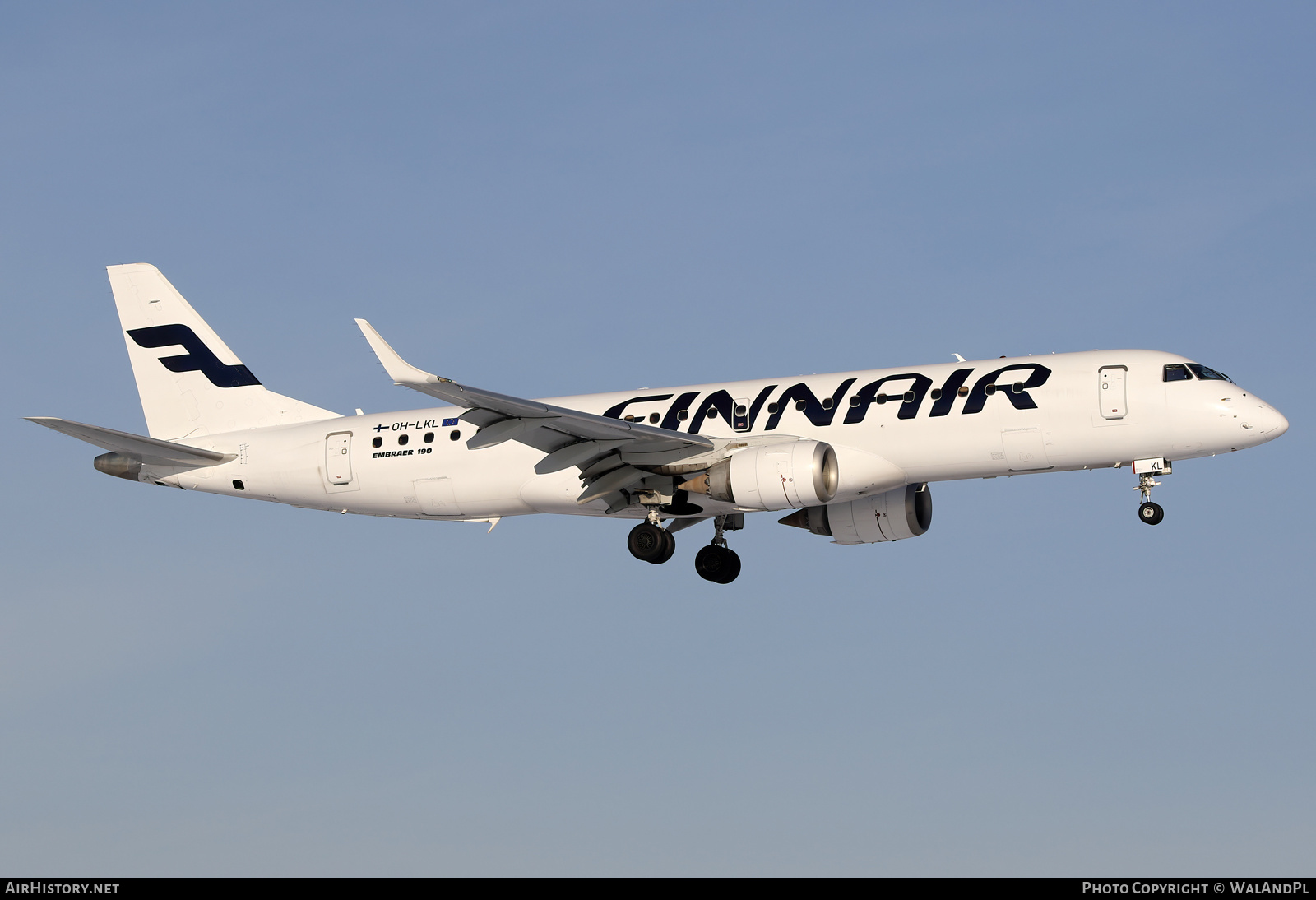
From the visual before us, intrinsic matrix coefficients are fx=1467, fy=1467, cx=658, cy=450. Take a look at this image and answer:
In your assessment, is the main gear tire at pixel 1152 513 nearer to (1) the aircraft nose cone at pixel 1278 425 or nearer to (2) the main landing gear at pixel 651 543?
(1) the aircraft nose cone at pixel 1278 425

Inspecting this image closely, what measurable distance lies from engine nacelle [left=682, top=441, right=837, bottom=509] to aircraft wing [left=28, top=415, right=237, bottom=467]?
15.0 metres

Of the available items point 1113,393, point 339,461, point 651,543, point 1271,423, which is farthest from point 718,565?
point 1271,423

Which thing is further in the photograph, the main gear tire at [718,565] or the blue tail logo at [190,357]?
the blue tail logo at [190,357]

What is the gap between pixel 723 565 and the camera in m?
40.8

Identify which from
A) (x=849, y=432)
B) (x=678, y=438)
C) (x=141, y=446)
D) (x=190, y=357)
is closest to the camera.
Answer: (x=678, y=438)

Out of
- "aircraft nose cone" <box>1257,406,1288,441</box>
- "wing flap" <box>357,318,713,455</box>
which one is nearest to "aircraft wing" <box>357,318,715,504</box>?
"wing flap" <box>357,318,713,455</box>

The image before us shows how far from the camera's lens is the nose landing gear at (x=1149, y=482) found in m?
34.0

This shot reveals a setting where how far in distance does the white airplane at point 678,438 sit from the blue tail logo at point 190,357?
5cm

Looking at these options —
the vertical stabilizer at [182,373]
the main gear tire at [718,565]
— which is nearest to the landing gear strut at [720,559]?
the main gear tire at [718,565]

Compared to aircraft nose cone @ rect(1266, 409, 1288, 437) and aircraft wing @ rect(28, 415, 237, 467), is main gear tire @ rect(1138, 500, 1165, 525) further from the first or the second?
aircraft wing @ rect(28, 415, 237, 467)

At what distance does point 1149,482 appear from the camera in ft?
112

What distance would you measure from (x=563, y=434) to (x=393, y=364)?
19.6ft

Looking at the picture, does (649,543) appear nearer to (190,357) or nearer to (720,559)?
(720,559)

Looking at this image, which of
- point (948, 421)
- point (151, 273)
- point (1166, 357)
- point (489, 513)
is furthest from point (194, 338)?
point (1166, 357)
